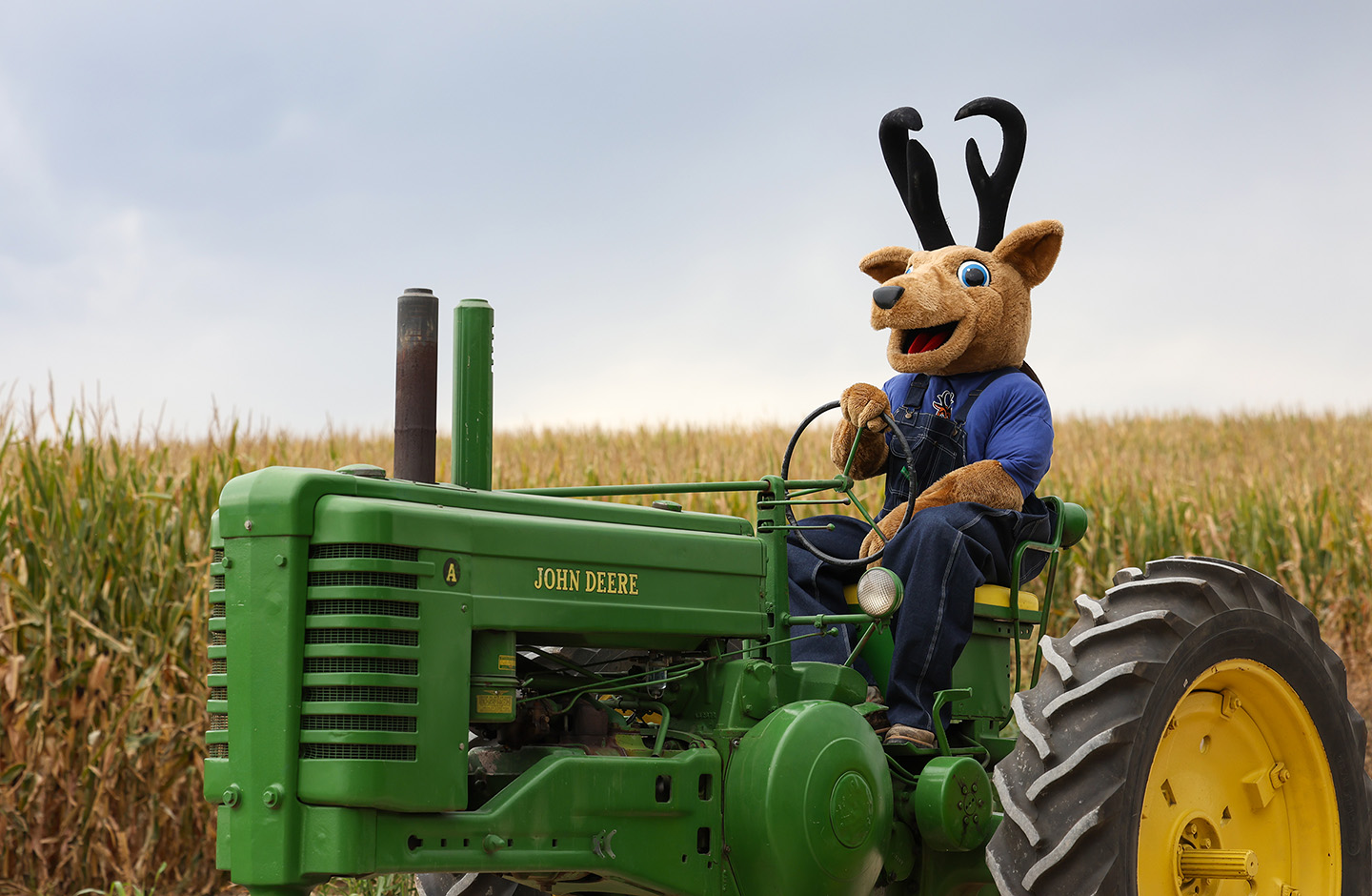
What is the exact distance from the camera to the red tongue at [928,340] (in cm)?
489

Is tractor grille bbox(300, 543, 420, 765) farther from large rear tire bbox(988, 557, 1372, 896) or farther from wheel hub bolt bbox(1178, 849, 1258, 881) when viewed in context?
wheel hub bolt bbox(1178, 849, 1258, 881)

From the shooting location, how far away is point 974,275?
4926 mm

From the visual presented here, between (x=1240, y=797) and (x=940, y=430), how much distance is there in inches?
59.4

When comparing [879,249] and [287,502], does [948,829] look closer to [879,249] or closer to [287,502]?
[287,502]

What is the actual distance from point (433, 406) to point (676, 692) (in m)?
1.04

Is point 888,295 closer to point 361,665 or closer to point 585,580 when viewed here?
point 585,580

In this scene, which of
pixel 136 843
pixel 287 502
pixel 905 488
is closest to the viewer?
pixel 287 502

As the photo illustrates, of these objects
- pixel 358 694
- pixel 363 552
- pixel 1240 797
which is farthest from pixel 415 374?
pixel 1240 797

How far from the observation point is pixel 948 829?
379cm

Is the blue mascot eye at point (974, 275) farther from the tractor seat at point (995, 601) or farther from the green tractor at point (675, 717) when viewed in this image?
the tractor seat at point (995, 601)

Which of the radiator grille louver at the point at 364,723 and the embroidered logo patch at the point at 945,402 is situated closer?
the radiator grille louver at the point at 364,723

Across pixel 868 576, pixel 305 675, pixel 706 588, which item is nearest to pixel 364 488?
pixel 305 675

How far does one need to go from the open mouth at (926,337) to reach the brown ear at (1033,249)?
39 centimetres

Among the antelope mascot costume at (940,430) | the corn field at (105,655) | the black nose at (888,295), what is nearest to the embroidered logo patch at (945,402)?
the antelope mascot costume at (940,430)
